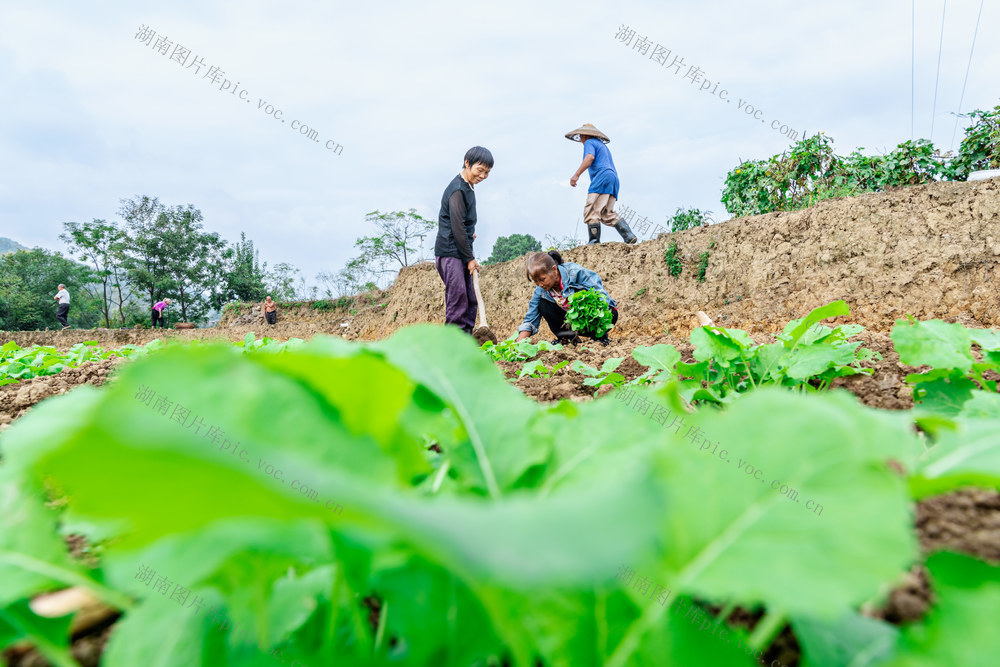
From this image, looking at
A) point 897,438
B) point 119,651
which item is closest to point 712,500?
point 897,438

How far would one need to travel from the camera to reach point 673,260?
10.4m

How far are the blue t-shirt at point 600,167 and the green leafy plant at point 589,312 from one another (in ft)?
16.7

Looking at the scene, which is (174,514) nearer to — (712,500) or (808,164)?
(712,500)

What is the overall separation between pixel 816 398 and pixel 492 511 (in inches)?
12.9

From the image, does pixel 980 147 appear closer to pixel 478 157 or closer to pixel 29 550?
pixel 478 157

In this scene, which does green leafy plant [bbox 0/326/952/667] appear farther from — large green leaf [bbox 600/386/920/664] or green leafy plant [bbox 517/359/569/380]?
green leafy plant [bbox 517/359/569/380]

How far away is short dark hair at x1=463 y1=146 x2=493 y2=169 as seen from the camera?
5535 millimetres

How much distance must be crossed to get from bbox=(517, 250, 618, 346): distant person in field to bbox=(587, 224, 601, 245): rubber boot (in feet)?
15.7

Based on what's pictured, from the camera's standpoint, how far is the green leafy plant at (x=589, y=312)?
5152 mm

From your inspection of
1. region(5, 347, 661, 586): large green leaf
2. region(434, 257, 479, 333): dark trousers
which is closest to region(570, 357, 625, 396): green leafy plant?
region(5, 347, 661, 586): large green leaf

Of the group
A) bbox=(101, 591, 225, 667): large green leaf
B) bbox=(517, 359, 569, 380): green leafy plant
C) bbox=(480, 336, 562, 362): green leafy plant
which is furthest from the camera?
bbox=(480, 336, 562, 362): green leafy plant

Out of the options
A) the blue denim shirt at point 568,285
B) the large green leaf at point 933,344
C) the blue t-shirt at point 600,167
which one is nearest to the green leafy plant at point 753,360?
the large green leaf at point 933,344

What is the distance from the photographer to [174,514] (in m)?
0.27

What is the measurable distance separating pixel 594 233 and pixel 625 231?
73cm
